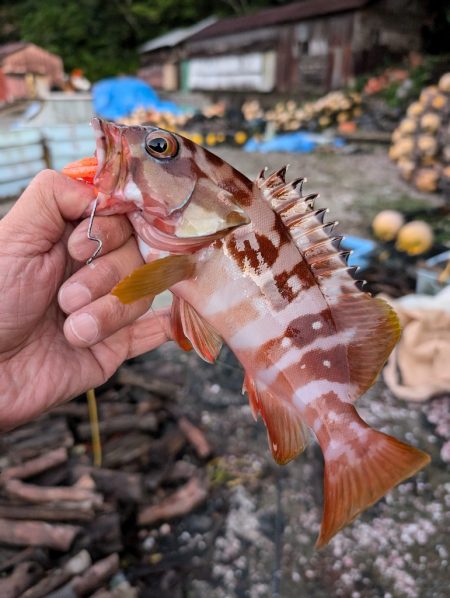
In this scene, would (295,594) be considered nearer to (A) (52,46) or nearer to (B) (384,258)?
(B) (384,258)

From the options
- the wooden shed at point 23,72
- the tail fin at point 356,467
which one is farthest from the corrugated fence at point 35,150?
the wooden shed at point 23,72

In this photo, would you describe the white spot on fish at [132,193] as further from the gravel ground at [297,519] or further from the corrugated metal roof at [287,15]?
the corrugated metal roof at [287,15]

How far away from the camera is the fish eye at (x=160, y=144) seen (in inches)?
63.3

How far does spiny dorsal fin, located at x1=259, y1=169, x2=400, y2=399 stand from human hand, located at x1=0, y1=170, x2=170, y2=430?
606mm

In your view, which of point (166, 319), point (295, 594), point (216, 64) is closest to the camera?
point (166, 319)

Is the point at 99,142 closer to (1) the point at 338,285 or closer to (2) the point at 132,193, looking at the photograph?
(2) the point at 132,193

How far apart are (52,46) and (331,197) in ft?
95.2

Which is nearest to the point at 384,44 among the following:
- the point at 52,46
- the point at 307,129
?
the point at 307,129

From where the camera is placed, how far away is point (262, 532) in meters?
3.39

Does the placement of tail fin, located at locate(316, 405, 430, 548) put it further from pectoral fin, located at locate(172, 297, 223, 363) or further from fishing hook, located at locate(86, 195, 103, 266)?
fishing hook, located at locate(86, 195, 103, 266)

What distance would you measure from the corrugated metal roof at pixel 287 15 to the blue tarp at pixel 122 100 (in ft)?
17.4

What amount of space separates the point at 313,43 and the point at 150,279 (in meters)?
20.7

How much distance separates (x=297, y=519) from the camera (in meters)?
3.46

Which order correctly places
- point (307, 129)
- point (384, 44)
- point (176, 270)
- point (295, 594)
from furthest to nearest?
point (384, 44) < point (307, 129) < point (295, 594) < point (176, 270)
